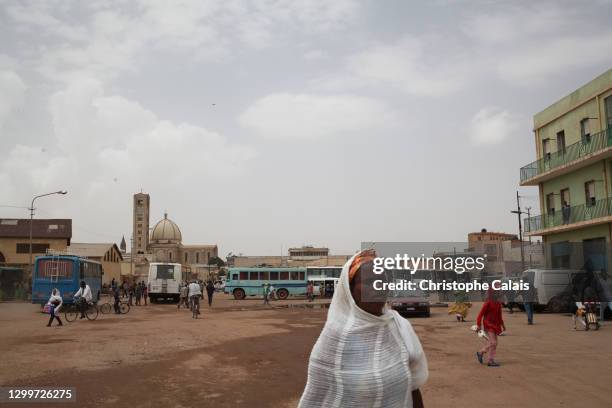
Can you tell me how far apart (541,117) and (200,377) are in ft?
93.2

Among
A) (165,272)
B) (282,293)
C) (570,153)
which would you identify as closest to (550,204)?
(570,153)

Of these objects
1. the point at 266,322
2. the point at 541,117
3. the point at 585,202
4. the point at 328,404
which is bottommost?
the point at 266,322

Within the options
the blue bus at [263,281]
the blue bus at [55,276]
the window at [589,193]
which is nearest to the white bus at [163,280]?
the blue bus at [263,281]

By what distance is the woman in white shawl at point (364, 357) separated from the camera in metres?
2.74

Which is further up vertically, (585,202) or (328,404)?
(585,202)

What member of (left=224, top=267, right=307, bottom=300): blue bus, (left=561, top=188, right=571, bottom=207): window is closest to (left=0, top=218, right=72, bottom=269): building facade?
(left=224, top=267, right=307, bottom=300): blue bus

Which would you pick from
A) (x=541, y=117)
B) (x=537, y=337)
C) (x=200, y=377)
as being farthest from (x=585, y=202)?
(x=200, y=377)

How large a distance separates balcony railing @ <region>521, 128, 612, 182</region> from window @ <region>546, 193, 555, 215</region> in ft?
4.93

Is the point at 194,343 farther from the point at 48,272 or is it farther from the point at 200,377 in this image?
the point at 48,272

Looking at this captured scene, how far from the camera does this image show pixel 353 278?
9.48 feet

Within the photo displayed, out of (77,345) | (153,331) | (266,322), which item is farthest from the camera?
(266,322)

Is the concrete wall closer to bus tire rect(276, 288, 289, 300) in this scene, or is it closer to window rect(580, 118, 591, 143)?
bus tire rect(276, 288, 289, 300)

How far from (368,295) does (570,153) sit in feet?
95.2

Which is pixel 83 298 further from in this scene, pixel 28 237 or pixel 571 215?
pixel 28 237
